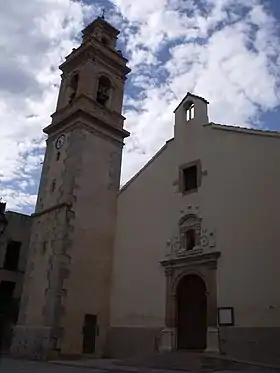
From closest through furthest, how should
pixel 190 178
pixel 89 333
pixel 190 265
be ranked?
pixel 190 265 → pixel 89 333 → pixel 190 178

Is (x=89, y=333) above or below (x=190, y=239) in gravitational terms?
below

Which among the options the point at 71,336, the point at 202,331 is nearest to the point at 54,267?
the point at 71,336

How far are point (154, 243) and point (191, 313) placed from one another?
300 cm

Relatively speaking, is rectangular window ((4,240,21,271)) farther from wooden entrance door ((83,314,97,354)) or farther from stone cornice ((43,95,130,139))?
wooden entrance door ((83,314,97,354))

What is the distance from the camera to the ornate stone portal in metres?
12.8

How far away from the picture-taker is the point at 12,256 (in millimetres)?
20906

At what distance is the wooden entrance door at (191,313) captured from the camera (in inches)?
549

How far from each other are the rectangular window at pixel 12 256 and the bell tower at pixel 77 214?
429 centimetres

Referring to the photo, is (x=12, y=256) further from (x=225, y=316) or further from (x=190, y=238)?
(x=225, y=316)

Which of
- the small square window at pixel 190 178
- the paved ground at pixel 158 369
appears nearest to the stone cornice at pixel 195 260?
the small square window at pixel 190 178

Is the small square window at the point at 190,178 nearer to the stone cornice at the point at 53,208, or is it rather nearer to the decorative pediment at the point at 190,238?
the decorative pediment at the point at 190,238

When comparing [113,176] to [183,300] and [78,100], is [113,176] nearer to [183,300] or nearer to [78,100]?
[78,100]

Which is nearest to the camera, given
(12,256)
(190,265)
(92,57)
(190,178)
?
(190,265)

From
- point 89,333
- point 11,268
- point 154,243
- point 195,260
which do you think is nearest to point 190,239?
point 195,260
